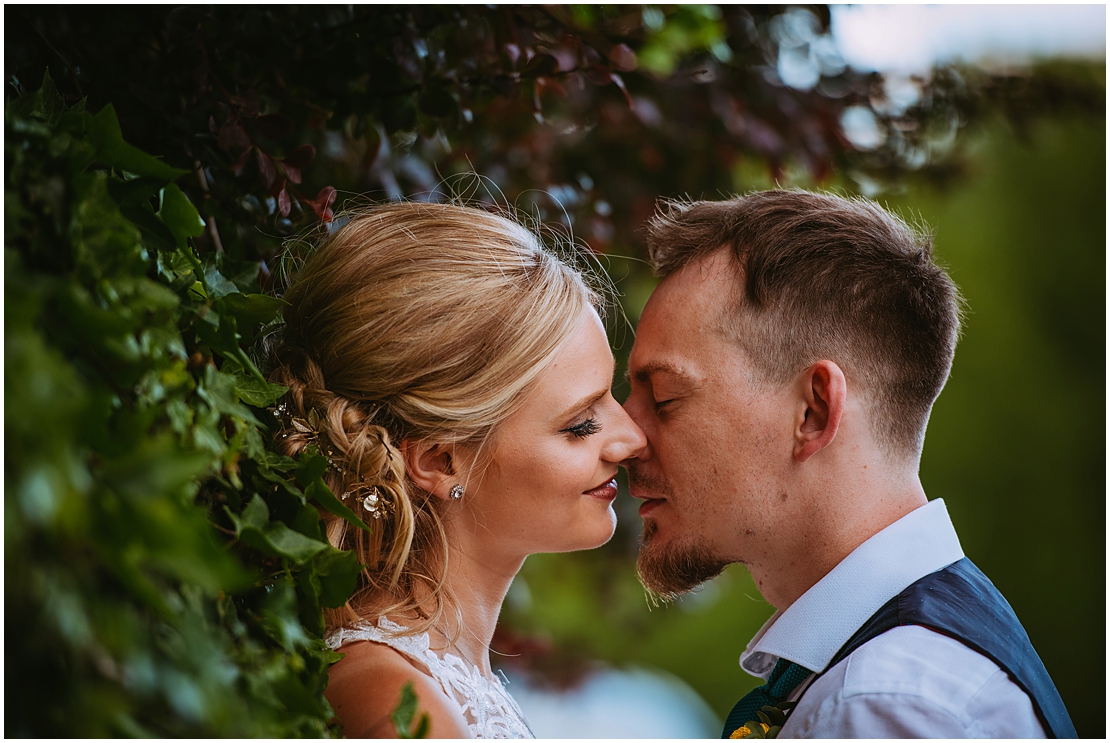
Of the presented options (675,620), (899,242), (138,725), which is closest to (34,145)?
(138,725)

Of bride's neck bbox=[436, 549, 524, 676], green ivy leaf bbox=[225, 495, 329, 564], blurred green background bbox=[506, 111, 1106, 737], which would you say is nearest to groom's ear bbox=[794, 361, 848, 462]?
bride's neck bbox=[436, 549, 524, 676]

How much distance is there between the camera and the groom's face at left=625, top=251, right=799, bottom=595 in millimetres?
2090

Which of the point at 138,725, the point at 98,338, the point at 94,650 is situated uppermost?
the point at 98,338

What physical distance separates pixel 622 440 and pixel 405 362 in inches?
22.3

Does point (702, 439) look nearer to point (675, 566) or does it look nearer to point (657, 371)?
point (657, 371)

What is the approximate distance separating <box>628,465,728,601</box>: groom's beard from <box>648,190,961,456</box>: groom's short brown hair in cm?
44

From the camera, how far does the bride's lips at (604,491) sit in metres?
2.04

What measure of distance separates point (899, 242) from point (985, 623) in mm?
1007

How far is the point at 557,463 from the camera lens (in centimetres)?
193

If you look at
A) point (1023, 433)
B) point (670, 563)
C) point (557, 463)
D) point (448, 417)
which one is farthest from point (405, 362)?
A: point (1023, 433)

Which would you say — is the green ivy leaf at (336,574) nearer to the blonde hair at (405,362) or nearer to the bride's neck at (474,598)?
the blonde hair at (405,362)

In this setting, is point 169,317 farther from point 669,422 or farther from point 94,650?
point 669,422

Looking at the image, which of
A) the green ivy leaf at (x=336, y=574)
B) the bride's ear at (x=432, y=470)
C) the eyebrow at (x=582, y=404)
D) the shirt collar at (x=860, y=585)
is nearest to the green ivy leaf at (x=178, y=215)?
the green ivy leaf at (x=336, y=574)

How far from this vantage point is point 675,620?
767cm
